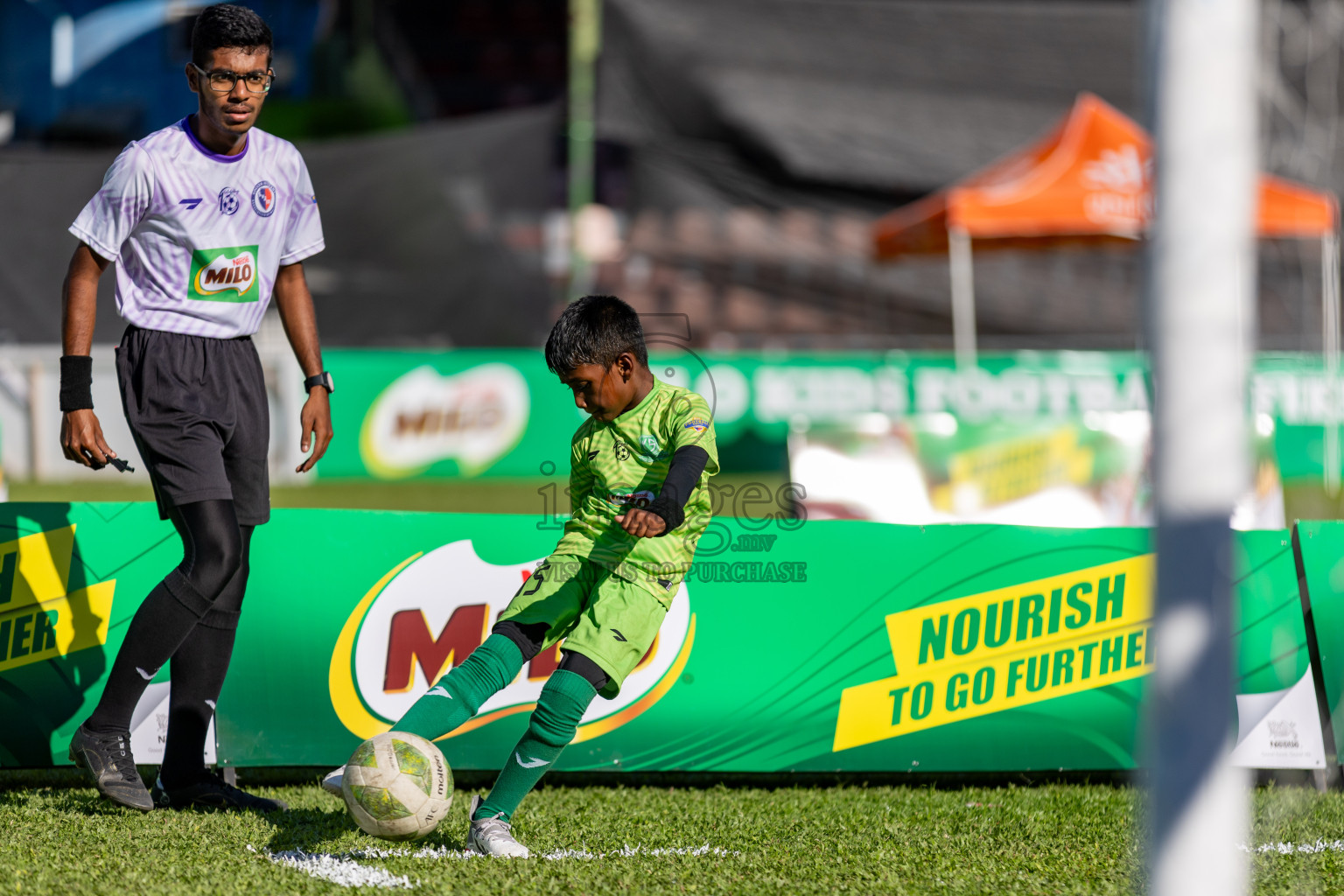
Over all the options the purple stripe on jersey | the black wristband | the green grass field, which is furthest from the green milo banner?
the purple stripe on jersey

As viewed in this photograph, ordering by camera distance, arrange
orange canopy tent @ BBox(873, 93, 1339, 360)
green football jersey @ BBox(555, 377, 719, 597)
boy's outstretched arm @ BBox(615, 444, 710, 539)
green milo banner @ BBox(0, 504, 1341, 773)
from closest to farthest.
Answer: boy's outstretched arm @ BBox(615, 444, 710, 539) < green football jersey @ BBox(555, 377, 719, 597) < green milo banner @ BBox(0, 504, 1341, 773) < orange canopy tent @ BBox(873, 93, 1339, 360)

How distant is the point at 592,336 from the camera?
10.5ft

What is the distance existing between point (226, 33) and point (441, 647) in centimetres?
179

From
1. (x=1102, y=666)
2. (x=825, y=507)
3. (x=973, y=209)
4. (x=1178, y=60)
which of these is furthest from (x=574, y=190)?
(x=1178, y=60)

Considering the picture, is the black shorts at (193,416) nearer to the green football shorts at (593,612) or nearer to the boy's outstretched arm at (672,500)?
the green football shorts at (593,612)

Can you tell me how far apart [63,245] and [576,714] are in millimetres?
10825

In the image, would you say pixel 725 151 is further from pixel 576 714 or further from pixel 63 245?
pixel 576 714

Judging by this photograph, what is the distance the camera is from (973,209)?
1212 cm

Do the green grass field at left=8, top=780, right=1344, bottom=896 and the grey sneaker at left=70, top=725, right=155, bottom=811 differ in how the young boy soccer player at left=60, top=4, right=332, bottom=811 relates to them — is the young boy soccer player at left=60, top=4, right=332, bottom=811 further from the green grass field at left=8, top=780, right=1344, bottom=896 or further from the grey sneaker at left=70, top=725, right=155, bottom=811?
the green grass field at left=8, top=780, right=1344, bottom=896

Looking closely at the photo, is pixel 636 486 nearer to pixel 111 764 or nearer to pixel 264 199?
pixel 264 199

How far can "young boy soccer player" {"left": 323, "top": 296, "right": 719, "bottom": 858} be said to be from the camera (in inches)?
123

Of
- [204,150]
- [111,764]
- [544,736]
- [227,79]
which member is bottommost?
[111,764]

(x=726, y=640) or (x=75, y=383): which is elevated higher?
(x=75, y=383)

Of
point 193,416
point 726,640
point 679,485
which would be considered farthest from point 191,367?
point 726,640
